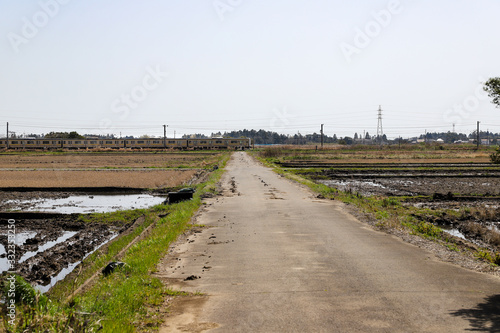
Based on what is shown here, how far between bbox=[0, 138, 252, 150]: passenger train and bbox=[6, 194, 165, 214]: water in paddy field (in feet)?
313

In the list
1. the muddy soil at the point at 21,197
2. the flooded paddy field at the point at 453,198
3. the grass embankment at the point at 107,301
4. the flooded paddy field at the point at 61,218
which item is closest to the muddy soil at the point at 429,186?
the flooded paddy field at the point at 453,198

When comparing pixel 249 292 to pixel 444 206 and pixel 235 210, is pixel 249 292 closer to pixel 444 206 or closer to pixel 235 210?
pixel 235 210

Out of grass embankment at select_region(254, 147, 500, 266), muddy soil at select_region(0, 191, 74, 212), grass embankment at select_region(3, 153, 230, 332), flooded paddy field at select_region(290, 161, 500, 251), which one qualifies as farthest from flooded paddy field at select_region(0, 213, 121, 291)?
flooded paddy field at select_region(290, 161, 500, 251)

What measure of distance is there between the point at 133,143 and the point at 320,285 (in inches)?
4952

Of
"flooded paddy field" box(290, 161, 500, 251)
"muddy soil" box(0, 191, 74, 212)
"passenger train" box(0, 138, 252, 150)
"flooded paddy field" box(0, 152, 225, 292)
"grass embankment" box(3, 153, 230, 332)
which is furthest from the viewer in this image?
"passenger train" box(0, 138, 252, 150)

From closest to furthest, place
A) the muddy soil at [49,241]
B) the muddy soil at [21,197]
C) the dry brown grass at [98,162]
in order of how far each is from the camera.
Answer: the muddy soil at [49,241] → the muddy soil at [21,197] → the dry brown grass at [98,162]

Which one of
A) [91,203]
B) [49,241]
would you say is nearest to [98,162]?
[91,203]

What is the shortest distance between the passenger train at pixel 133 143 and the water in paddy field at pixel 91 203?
95521mm

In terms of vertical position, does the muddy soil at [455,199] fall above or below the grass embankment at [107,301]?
below

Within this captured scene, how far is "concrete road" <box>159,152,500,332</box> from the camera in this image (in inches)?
235

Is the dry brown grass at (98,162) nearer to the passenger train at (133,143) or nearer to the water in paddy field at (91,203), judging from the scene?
the water in paddy field at (91,203)

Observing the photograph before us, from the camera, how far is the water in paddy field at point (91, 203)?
2084 centimetres

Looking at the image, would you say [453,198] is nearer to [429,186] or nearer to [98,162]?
[429,186]

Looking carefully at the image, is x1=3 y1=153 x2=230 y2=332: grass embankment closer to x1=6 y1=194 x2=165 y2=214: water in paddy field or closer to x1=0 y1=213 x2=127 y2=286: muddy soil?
x1=0 y1=213 x2=127 y2=286: muddy soil
